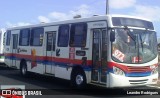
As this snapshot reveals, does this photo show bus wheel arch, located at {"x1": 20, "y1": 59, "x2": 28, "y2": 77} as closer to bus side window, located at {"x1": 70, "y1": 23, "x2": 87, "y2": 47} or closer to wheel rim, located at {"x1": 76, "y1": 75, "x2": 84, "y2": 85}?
bus side window, located at {"x1": 70, "y1": 23, "x2": 87, "y2": 47}

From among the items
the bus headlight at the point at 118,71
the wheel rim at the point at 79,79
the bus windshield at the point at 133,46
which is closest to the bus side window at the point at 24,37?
the wheel rim at the point at 79,79

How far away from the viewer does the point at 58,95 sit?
1362 cm

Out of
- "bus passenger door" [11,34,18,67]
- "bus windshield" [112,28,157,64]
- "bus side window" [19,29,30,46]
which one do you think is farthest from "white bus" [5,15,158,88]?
"bus passenger door" [11,34,18,67]

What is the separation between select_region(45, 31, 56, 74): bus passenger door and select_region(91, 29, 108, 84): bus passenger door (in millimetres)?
3491

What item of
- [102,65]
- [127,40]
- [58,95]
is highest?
[127,40]

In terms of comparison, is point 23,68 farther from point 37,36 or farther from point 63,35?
point 63,35

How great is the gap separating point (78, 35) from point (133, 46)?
272cm

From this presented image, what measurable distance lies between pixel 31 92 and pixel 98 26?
12.1 feet

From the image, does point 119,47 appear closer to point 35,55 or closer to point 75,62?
point 75,62

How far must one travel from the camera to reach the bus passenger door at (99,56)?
13766 millimetres

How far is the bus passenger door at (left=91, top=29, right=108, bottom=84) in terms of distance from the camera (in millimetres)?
13766

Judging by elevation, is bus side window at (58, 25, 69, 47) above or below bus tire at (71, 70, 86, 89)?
above

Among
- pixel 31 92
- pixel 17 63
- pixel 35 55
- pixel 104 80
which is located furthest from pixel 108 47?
pixel 17 63

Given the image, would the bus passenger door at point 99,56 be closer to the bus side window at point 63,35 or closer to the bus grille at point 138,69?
the bus grille at point 138,69
